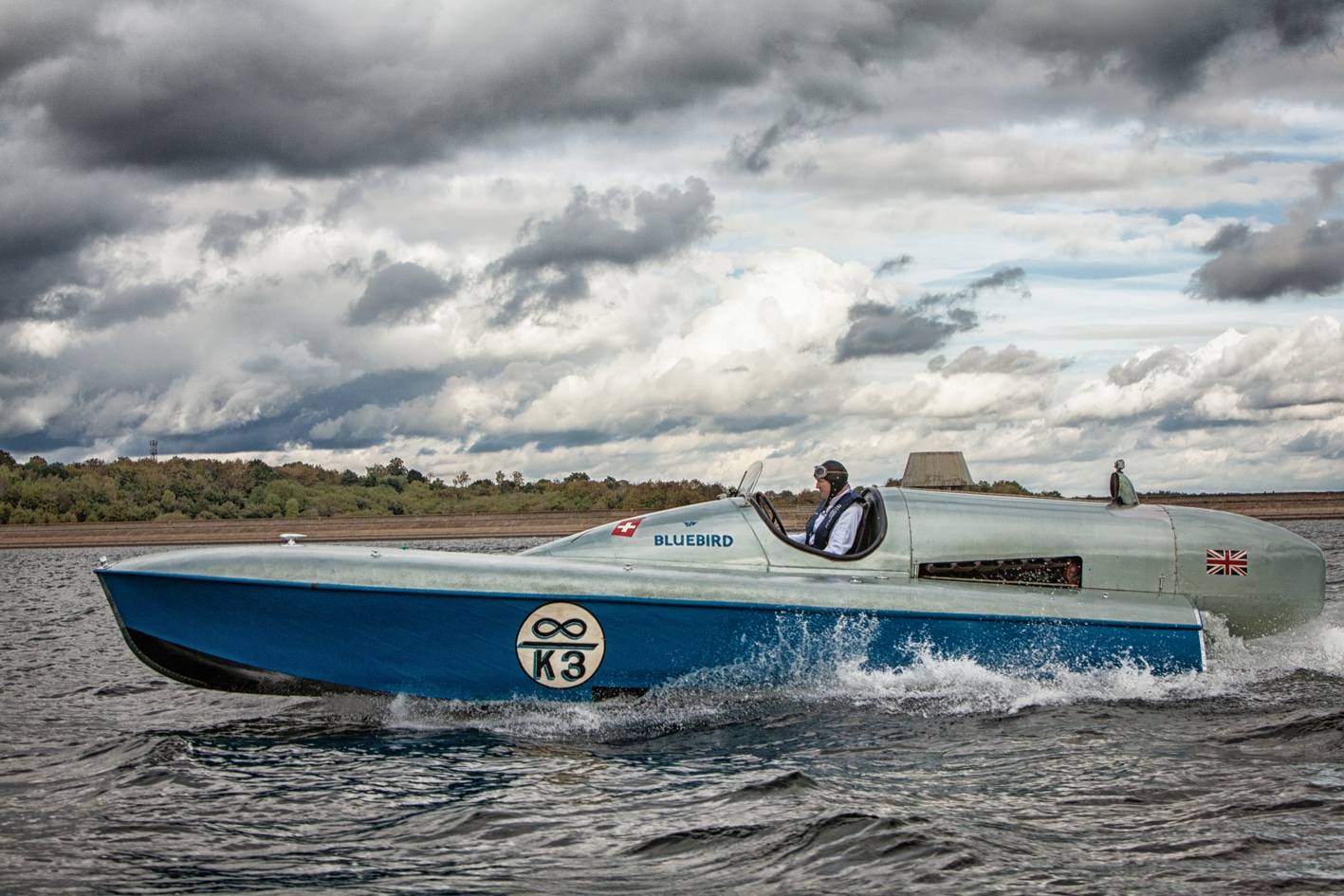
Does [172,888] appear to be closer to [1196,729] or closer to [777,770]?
[777,770]

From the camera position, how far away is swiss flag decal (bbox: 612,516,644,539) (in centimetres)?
866

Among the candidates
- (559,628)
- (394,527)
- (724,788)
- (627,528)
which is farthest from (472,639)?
(394,527)

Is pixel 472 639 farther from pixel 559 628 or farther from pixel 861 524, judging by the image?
pixel 861 524

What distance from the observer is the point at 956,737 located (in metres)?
7.32

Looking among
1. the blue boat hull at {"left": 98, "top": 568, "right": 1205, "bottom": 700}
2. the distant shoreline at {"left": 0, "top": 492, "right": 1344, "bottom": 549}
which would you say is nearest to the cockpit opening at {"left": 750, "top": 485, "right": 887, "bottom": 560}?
the blue boat hull at {"left": 98, "top": 568, "right": 1205, "bottom": 700}

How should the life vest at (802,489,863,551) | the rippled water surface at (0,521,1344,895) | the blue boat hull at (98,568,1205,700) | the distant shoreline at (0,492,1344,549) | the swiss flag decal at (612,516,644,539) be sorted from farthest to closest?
the distant shoreline at (0,492,1344,549) < the life vest at (802,489,863,551) < the swiss flag decal at (612,516,644,539) < the blue boat hull at (98,568,1205,700) < the rippled water surface at (0,521,1344,895)

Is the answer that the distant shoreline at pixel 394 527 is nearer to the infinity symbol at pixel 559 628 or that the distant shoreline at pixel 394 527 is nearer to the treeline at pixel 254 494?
the treeline at pixel 254 494

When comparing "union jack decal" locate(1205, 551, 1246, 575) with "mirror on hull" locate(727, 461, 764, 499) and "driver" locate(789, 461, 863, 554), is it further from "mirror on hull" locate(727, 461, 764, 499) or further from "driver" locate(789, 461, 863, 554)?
"mirror on hull" locate(727, 461, 764, 499)

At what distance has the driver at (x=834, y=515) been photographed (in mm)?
8727

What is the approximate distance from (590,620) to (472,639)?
2.88 feet

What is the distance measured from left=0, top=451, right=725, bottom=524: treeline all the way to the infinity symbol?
61389 millimetres

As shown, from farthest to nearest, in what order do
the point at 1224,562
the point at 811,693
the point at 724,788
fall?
the point at 1224,562
the point at 811,693
the point at 724,788

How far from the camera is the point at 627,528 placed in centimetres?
871

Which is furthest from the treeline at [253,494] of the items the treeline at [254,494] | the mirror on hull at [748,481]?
the mirror on hull at [748,481]
